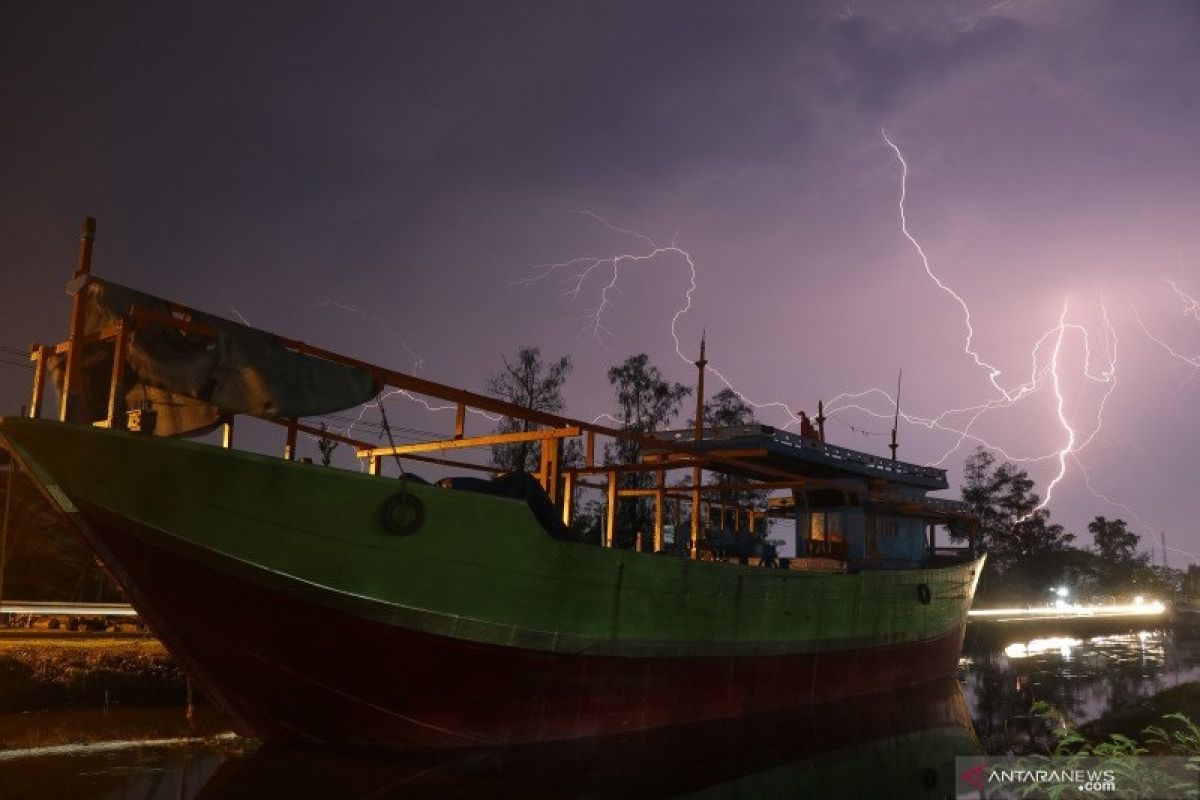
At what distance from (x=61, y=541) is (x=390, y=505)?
566 inches

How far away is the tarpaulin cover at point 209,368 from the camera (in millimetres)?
7590

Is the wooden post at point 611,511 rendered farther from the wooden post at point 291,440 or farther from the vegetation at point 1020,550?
the vegetation at point 1020,550

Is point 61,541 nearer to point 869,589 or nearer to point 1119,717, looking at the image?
point 869,589

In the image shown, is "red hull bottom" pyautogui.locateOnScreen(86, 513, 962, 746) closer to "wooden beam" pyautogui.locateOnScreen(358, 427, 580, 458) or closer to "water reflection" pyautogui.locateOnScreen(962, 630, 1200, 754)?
"wooden beam" pyautogui.locateOnScreen(358, 427, 580, 458)

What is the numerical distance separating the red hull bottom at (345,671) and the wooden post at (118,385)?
3.19 ft

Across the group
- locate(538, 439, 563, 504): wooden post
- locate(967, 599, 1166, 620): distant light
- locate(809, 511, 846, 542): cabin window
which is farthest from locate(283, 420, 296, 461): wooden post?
locate(967, 599, 1166, 620): distant light

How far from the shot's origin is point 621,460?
112 ft

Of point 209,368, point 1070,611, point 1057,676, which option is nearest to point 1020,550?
point 1070,611

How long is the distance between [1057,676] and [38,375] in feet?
72.6

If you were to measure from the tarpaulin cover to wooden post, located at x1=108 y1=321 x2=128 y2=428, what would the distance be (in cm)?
28

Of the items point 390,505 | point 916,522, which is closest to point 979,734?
point 916,522

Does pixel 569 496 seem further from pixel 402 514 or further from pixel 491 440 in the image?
pixel 402 514

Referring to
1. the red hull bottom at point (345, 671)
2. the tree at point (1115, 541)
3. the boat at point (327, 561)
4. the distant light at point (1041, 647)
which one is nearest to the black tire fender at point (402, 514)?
the boat at point (327, 561)

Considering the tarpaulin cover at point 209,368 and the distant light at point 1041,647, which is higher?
the tarpaulin cover at point 209,368
